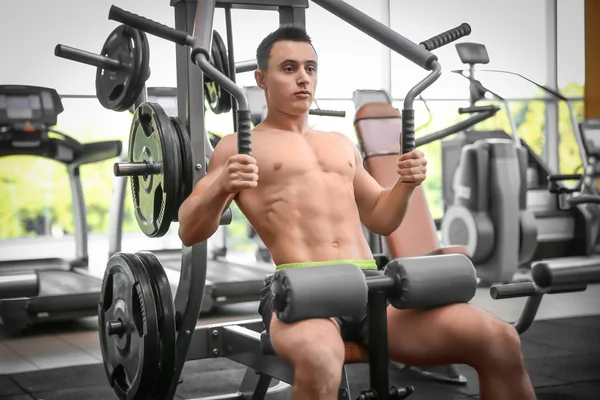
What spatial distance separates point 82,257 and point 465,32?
3.68 m

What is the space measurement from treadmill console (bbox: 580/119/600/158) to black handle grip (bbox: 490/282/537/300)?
359 centimetres

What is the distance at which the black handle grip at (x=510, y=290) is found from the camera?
2387 millimetres

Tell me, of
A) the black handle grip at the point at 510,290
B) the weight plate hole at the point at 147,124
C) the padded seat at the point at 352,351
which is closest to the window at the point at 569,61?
the black handle grip at the point at 510,290

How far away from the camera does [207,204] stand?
1730 millimetres

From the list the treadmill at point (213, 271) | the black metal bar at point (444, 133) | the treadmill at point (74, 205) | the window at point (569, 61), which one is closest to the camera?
the black metal bar at point (444, 133)

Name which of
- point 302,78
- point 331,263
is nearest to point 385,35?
point 302,78

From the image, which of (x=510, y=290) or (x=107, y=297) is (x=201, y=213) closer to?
(x=107, y=297)

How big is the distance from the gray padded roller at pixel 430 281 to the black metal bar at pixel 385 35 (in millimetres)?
479

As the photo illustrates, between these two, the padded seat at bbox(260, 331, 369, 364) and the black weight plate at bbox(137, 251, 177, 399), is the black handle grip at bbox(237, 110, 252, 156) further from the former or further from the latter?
the black weight plate at bbox(137, 251, 177, 399)

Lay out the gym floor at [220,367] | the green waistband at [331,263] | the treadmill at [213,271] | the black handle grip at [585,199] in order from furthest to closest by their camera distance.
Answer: the treadmill at [213,271], the black handle grip at [585,199], the gym floor at [220,367], the green waistband at [331,263]

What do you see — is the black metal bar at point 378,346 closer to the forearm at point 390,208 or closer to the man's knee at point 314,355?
the man's knee at point 314,355

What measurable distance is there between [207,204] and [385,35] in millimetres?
604

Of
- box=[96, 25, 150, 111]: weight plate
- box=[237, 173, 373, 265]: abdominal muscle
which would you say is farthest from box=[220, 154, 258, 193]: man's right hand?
box=[96, 25, 150, 111]: weight plate

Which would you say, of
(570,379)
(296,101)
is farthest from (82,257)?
(296,101)
